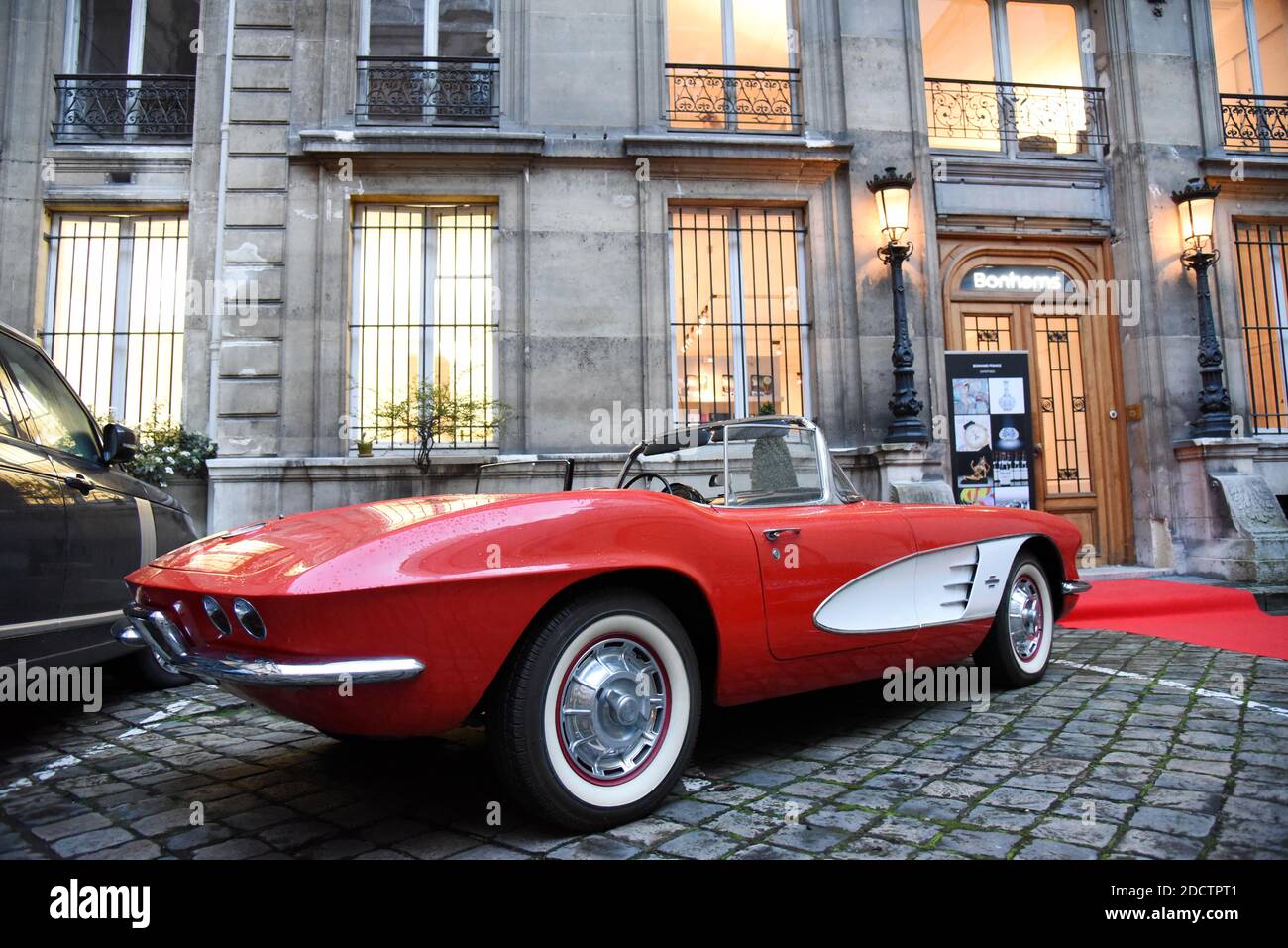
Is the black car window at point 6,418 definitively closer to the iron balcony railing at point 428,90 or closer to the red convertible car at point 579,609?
the red convertible car at point 579,609

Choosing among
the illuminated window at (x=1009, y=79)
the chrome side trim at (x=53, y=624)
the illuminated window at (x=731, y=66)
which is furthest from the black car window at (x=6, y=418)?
the illuminated window at (x=1009, y=79)

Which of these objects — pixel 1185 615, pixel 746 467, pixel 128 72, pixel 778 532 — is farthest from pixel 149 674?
pixel 128 72

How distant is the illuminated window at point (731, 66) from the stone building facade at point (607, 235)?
4cm

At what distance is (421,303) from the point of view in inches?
329

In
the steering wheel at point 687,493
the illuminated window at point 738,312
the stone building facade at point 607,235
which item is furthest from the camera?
the illuminated window at point 738,312

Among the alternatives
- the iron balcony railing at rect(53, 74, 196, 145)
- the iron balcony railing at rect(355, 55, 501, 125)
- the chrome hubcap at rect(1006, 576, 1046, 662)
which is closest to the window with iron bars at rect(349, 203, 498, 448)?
the iron balcony railing at rect(355, 55, 501, 125)

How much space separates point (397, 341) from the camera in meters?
8.30

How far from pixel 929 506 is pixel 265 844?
2.97 m

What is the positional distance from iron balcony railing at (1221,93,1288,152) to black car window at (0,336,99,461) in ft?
42.0

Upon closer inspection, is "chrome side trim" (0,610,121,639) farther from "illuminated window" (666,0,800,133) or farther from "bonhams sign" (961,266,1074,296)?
"bonhams sign" (961,266,1074,296)

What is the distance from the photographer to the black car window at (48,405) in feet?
11.1

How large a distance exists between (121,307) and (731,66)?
25.5ft
